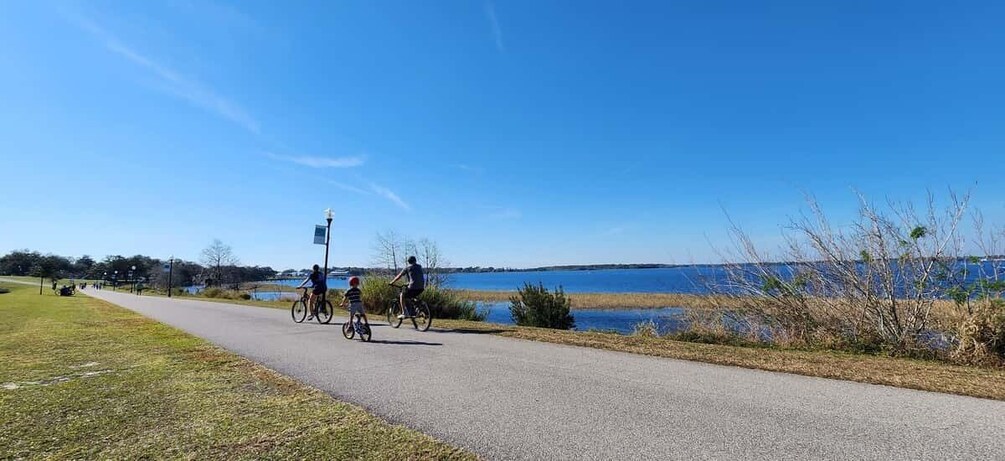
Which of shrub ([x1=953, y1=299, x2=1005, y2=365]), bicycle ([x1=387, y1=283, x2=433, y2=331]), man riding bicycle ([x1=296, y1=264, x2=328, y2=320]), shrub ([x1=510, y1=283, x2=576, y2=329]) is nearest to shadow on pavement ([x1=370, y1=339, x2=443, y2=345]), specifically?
bicycle ([x1=387, y1=283, x2=433, y2=331])

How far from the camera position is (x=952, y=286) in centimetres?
827

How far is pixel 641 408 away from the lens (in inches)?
192

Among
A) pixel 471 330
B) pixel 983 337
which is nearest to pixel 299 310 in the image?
pixel 471 330

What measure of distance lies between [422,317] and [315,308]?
4.31m

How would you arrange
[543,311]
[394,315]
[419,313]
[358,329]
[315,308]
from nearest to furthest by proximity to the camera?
[358,329] → [419,313] → [394,315] → [315,308] → [543,311]

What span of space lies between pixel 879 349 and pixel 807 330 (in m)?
1.49

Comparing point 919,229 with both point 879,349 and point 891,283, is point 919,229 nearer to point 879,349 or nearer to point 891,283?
point 891,283

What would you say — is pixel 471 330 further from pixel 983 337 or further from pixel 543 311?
pixel 983 337

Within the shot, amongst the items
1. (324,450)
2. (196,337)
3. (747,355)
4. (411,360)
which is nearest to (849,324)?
(747,355)

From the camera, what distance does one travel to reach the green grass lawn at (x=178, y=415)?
385 cm

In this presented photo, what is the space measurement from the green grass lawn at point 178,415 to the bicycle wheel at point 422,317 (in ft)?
14.1

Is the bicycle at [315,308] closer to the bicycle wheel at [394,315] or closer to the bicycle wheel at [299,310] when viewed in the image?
the bicycle wheel at [299,310]

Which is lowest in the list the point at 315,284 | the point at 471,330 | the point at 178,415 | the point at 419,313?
the point at 178,415

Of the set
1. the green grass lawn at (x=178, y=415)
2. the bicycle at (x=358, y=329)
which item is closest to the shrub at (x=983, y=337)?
the green grass lawn at (x=178, y=415)
